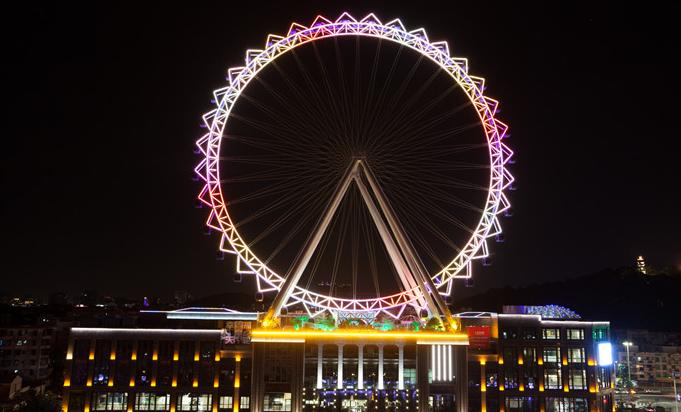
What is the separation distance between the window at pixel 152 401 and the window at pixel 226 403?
429 cm

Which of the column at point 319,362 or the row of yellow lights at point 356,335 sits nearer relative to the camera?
the row of yellow lights at point 356,335

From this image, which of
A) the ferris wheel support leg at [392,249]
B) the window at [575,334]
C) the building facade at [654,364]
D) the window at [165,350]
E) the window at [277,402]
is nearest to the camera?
the ferris wheel support leg at [392,249]

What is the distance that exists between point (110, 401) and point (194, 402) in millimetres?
6676

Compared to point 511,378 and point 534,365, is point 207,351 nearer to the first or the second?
point 511,378

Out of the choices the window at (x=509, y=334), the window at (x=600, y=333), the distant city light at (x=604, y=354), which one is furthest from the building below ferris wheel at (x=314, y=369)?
the window at (x=600, y=333)

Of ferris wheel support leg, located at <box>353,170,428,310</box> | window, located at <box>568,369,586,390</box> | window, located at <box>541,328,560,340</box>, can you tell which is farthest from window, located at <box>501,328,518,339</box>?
ferris wheel support leg, located at <box>353,170,428,310</box>

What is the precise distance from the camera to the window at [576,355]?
56.3 m

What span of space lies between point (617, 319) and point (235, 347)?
90663 mm

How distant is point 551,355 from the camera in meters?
56.5

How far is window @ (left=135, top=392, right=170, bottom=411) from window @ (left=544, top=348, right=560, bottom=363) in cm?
3205

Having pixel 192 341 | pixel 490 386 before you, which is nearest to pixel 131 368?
pixel 192 341

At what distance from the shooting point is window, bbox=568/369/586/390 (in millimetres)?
55875

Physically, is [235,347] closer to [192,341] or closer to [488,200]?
[192,341]

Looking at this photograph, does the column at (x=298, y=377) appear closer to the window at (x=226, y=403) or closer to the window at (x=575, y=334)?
the window at (x=226, y=403)
